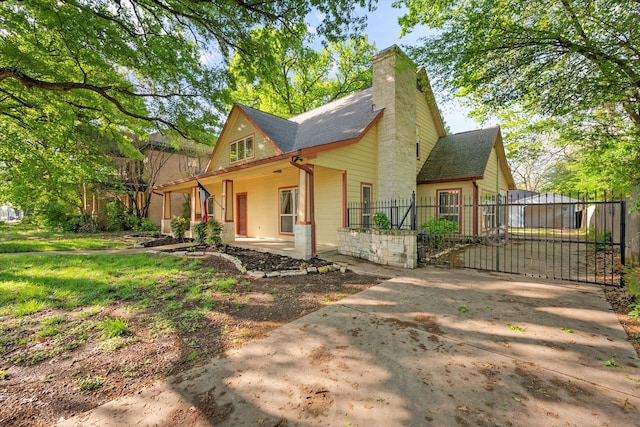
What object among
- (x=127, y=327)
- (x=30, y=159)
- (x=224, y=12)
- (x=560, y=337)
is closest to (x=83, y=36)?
(x=224, y=12)

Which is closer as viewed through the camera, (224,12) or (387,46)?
(224,12)

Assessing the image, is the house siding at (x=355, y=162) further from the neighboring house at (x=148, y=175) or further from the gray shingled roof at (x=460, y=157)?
the neighboring house at (x=148, y=175)

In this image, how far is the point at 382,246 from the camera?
24.5 ft

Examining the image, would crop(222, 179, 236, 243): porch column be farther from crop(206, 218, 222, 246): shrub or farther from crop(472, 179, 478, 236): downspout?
crop(472, 179, 478, 236): downspout

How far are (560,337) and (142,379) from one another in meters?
4.78

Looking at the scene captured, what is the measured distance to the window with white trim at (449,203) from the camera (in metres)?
12.0

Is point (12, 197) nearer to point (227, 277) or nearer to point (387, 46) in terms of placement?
point (227, 277)

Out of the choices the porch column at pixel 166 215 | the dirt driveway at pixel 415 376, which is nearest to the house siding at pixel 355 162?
the dirt driveway at pixel 415 376

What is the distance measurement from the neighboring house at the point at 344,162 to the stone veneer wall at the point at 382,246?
107cm

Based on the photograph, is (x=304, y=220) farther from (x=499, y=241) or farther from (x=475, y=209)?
(x=475, y=209)

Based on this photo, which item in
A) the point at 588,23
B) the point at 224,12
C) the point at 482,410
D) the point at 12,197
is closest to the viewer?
the point at 482,410

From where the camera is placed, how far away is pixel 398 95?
1059 centimetres

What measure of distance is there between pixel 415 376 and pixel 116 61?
10.9 meters

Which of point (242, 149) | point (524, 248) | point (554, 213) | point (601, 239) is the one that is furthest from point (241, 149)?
point (554, 213)
